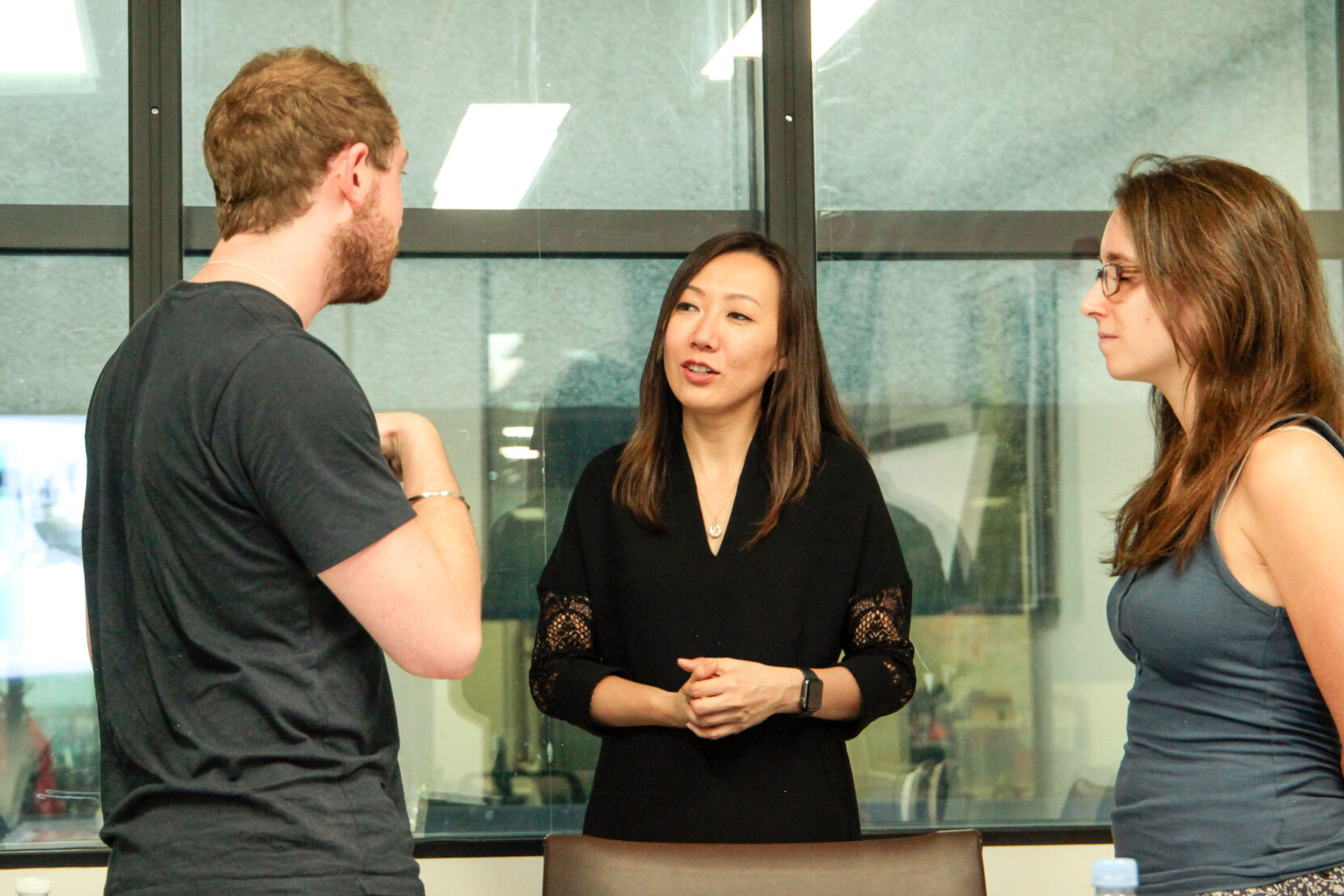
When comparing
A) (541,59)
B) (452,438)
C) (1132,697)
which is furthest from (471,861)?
(541,59)

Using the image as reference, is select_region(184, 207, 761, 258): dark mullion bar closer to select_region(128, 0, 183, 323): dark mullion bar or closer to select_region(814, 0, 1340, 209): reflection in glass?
select_region(814, 0, 1340, 209): reflection in glass

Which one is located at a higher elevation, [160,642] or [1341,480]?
[1341,480]

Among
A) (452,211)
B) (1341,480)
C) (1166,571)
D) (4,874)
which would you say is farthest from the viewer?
(452,211)

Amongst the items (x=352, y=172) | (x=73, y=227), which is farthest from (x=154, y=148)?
(x=352, y=172)

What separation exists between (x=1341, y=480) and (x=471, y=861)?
6.21ft

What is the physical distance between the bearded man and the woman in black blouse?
0.66m

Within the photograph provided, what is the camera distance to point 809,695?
176cm

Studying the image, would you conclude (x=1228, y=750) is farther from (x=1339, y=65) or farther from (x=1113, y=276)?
(x=1339, y=65)

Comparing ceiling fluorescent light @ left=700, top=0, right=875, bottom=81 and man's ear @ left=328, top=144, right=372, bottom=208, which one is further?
ceiling fluorescent light @ left=700, top=0, right=875, bottom=81

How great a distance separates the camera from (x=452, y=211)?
2.67m

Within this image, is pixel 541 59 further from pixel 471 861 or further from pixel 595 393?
pixel 471 861

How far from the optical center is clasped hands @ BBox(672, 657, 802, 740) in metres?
1.69

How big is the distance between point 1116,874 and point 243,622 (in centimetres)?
77

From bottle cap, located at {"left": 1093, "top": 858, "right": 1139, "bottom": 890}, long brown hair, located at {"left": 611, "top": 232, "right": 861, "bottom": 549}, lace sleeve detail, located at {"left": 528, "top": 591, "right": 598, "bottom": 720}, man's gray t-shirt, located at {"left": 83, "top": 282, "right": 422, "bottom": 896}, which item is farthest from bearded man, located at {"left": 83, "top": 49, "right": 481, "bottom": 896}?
Answer: long brown hair, located at {"left": 611, "top": 232, "right": 861, "bottom": 549}
